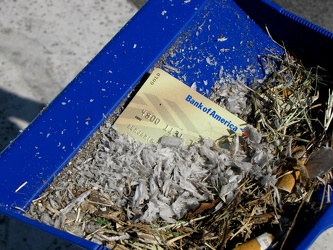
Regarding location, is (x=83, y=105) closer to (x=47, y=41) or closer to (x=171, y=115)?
(x=171, y=115)

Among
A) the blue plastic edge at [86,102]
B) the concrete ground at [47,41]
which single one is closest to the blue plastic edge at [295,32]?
the blue plastic edge at [86,102]

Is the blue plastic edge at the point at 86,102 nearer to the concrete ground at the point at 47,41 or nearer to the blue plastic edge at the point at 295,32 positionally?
the blue plastic edge at the point at 295,32

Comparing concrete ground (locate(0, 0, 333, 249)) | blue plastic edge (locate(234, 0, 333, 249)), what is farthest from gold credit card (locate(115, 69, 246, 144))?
concrete ground (locate(0, 0, 333, 249))

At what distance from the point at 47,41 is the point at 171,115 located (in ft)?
3.10

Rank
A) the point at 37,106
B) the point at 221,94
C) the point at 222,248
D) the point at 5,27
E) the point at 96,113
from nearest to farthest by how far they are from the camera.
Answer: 1. the point at 222,248
2. the point at 96,113
3. the point at 221,94
4. the point at 37,106
5. the point at 5,27

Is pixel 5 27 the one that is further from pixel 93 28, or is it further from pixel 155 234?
pixel 155 234

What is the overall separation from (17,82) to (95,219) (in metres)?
0.98

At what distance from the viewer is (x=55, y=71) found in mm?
1959

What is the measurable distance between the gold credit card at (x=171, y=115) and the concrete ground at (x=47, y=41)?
0.76 meters

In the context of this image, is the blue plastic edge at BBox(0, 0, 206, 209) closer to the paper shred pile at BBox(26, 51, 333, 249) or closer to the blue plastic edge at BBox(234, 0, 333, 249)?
the paper shred pile at BBox(26, 51, 333, 249)

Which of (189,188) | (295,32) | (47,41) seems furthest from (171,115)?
(47,41)

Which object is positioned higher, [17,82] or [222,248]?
[17,82]

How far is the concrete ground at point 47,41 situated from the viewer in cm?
191

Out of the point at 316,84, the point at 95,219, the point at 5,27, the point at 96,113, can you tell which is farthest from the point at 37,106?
the point at 316,84
